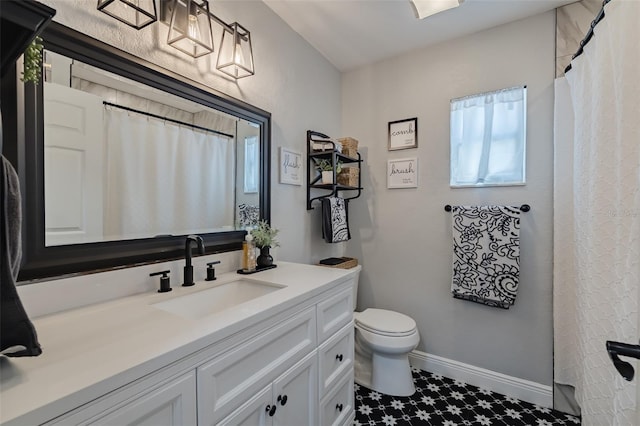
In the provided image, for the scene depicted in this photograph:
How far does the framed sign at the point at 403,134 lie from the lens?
2227 millimetres

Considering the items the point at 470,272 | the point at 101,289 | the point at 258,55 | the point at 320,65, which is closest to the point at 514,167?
the point at 470,272

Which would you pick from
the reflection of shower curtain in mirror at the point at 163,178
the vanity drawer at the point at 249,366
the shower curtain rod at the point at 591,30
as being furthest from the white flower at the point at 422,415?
the shower curtain rod at the point at 591,30

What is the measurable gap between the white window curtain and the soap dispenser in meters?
1.52

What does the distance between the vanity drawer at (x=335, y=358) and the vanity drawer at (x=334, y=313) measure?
4 centimetres

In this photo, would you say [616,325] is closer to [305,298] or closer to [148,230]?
[305,298]

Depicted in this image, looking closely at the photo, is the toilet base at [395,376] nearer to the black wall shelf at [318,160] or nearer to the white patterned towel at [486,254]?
the white patterned towel at [486,254]

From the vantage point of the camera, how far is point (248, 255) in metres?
1.51

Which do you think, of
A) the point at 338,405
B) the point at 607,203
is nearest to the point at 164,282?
the point at 338,405

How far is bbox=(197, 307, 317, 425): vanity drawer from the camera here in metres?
0.77

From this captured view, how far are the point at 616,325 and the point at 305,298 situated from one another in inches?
41.6

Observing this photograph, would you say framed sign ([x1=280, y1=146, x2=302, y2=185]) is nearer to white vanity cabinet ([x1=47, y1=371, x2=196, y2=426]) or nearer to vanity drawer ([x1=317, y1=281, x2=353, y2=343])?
vanity drawer ([x1=317, y1=281, x2=353, y2=343])

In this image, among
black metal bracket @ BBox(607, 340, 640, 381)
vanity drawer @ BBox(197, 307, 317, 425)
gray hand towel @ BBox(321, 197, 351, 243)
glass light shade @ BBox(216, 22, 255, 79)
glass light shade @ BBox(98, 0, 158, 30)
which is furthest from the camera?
gray hand towel @ BBox(321, 197, 351, 243)


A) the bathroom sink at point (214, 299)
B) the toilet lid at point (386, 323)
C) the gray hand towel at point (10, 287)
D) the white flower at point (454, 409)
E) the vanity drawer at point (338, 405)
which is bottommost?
the white flower at point (454, 409)

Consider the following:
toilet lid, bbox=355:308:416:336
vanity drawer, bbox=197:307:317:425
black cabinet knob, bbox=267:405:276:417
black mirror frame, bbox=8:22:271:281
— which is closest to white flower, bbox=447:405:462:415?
toilet lid, bbox=355:308:416:336
